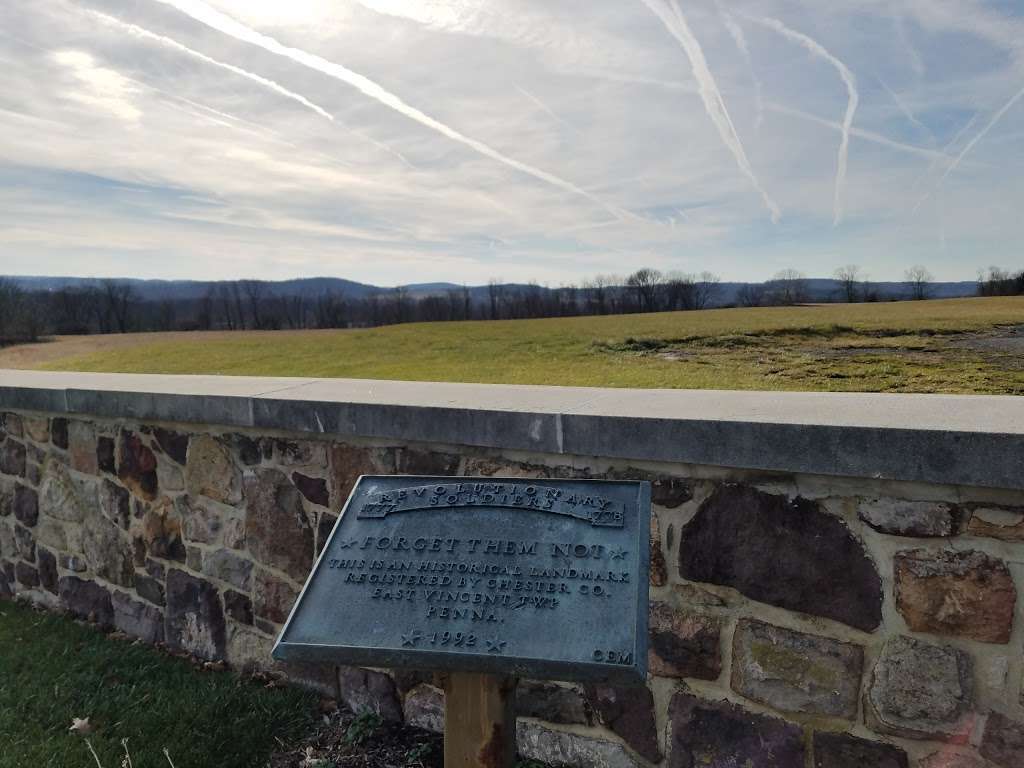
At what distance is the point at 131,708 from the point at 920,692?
3552mm

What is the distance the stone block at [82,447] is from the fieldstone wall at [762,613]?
1218 mm

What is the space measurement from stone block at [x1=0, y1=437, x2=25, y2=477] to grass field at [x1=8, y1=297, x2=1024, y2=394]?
4996 millimetres

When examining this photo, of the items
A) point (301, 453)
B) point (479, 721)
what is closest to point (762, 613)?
point (479, 721)

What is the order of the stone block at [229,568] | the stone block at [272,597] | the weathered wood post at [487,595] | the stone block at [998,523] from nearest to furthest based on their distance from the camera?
the weathered wood post at [487,595] → the stone block at [998,523] → the stone block at [272,597] → the stone block at [229,568]

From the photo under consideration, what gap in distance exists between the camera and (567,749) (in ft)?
10.8

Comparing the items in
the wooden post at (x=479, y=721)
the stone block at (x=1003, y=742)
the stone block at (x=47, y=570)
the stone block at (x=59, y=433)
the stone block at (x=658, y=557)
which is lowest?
the stone block at (x=47, y=570)

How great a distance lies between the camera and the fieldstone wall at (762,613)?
8.38 feet

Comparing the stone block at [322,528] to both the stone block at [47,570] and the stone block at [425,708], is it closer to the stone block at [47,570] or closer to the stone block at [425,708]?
the stone block at [425,708]

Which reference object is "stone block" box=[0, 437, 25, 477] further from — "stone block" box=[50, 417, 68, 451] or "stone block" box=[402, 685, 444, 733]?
"stone block" box=[402, 685, 444, 733]

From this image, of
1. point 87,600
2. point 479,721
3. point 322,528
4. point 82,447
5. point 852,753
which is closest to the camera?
point 479,721

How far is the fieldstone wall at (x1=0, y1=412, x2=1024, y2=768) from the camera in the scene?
8.38ft

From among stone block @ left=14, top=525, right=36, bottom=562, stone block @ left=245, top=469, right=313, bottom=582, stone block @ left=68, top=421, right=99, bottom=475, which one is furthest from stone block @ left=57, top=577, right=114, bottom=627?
stone block @ left=245, top=469, right=313, bottom=582

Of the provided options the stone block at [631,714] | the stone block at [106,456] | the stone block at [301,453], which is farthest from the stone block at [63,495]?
the stone block at [631,714]

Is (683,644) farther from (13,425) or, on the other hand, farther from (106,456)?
(13,425)
